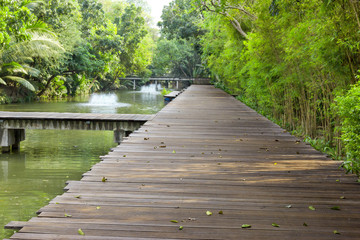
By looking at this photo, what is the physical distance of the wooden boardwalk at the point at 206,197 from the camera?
98.7 inches

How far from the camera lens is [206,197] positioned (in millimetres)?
3201

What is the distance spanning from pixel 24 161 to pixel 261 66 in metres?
5.63

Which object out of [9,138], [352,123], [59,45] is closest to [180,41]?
[59,45]

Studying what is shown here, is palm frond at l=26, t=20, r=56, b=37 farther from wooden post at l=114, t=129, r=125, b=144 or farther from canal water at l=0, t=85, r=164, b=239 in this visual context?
wooden post at l=114, t=129, r=125, b=144

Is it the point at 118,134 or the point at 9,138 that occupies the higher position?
the point at 118,134

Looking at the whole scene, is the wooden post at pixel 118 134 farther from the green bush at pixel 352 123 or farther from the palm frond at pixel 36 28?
the palm frond at pixel 36 28

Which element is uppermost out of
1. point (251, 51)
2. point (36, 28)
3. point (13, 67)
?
point (36, 28)

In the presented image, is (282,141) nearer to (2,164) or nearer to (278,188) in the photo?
(278,188)

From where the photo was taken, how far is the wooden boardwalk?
2506 millimetres

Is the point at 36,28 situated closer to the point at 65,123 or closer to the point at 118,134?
the point at 65,123

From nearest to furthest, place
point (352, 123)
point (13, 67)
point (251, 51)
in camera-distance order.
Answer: point (352, 123), point (251, 51), point (13, 67)

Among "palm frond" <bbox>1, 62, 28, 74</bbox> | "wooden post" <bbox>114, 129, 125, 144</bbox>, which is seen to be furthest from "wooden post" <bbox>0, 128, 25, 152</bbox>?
"palm frond" <bbox>1, 62, 28, 74</bbox>

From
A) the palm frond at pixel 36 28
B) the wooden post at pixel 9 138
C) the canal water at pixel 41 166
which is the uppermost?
the palm frond at pixel 36 28

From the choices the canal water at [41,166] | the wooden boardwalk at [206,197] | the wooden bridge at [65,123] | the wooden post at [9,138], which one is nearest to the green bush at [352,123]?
the wooden boardwalk at [206,197]
